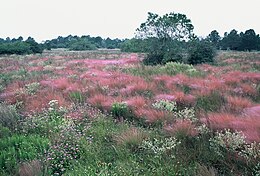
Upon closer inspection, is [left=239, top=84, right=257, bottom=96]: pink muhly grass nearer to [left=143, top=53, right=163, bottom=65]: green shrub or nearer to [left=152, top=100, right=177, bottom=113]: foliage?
[left=152, top=100, right=177, bottom=113]: foliage

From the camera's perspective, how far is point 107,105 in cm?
838

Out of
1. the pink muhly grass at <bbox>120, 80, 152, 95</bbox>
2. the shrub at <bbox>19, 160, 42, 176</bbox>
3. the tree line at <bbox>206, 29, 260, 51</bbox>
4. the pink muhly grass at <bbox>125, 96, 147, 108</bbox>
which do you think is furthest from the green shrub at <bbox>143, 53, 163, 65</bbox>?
the tree line at <bbox>206, 29, 260, 51</bbox>

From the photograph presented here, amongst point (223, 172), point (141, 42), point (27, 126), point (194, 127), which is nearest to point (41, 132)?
point (27, 126)

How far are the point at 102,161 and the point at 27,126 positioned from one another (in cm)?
283

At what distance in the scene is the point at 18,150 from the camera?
567 centimetres

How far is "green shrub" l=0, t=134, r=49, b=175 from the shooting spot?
5078 millimetres

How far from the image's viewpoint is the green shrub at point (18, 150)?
5078mm

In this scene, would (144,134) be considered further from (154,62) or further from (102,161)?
(154,62)

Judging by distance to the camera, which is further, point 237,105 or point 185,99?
point 185,99

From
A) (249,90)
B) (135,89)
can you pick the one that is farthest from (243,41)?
(135,89)

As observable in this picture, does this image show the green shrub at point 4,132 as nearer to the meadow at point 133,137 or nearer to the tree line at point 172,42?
the meadow at point 133,137

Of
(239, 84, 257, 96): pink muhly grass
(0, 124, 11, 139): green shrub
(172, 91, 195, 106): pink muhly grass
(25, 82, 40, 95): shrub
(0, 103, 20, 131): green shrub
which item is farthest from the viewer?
(25, 82, 40, 95): shrub

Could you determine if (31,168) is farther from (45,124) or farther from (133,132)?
(45,124)

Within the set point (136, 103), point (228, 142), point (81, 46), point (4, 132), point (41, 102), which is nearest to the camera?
point (228, 142)
